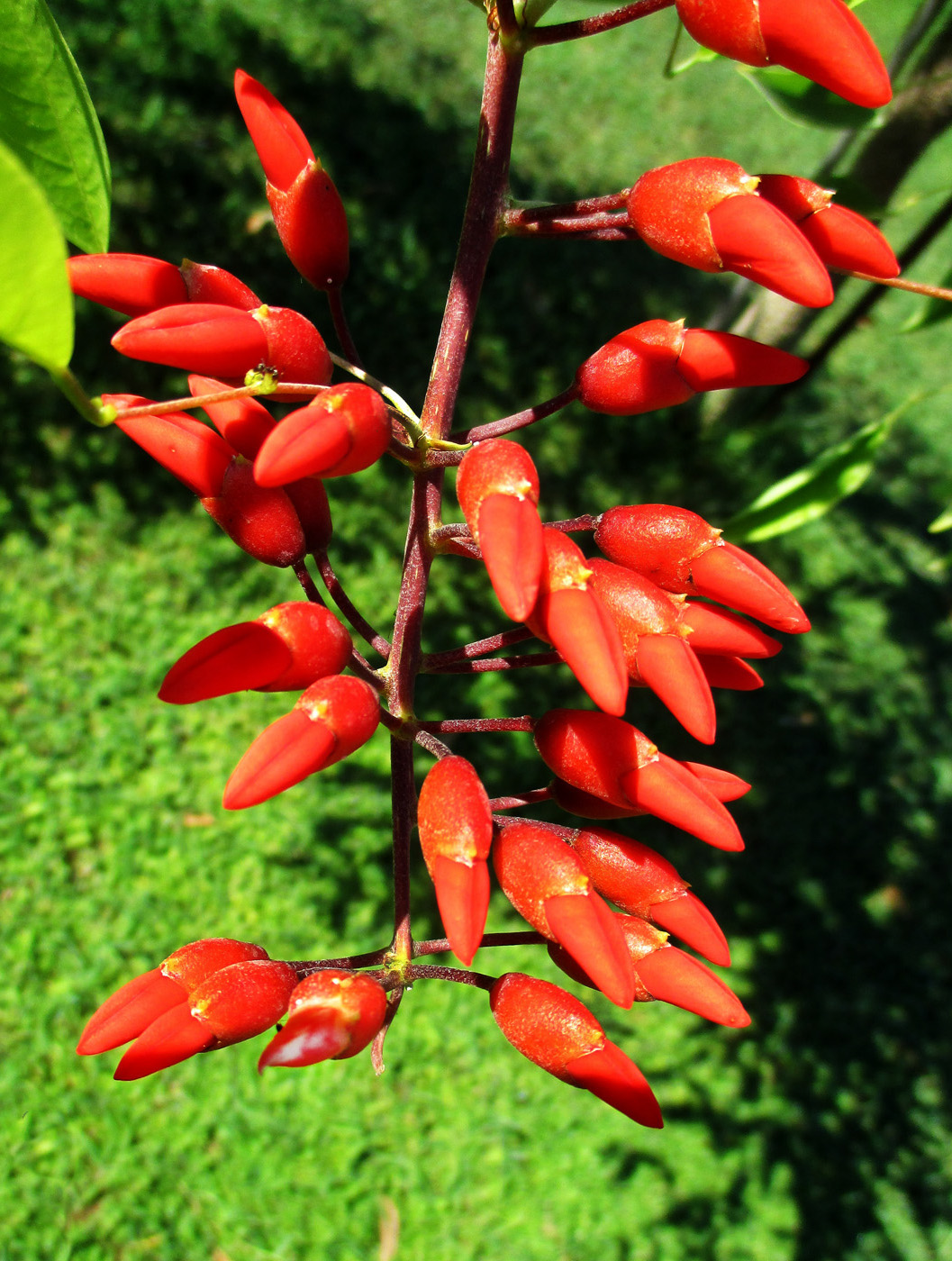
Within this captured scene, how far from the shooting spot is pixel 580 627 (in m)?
0.83

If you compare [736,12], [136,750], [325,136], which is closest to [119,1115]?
[136,750]

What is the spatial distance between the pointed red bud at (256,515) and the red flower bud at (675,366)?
343mm

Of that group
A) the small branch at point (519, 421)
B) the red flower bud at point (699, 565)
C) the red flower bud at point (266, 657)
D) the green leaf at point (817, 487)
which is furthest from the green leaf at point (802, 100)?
the red flower bud at point (266, 657)

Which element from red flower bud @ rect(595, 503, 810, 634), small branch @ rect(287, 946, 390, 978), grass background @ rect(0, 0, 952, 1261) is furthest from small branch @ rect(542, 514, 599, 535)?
grass background @ rect(0, 0, 952, 1261)

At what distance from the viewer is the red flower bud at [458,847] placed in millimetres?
Result: 861

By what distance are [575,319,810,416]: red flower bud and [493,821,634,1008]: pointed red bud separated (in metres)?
0.45

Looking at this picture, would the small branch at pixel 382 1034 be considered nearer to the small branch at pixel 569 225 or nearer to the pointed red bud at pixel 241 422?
the pointed red bud at pixel 241 422

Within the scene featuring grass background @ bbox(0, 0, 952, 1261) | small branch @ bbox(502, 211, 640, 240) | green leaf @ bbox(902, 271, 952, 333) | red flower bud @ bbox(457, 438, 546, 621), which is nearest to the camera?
red flower bud @ bbox(457, 438, 546, 621)

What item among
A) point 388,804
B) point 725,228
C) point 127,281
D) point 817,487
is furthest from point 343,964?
point 388,804

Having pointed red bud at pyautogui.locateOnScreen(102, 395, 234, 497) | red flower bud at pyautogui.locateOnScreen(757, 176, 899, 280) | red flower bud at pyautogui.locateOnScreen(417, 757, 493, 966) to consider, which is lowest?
red flower bud at pyautogui.locateOnScreen(417, 757, 493, 966)

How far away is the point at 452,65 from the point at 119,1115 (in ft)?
17.7

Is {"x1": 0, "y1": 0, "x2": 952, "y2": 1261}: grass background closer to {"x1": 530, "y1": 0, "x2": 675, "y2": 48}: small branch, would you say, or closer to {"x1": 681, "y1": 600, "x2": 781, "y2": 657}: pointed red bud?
{"x1": 530, "y1": 0, "x2": 675, "y2": 48}: small branch

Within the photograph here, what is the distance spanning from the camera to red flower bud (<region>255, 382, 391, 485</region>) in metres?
0.81

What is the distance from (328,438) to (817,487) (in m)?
2.33
